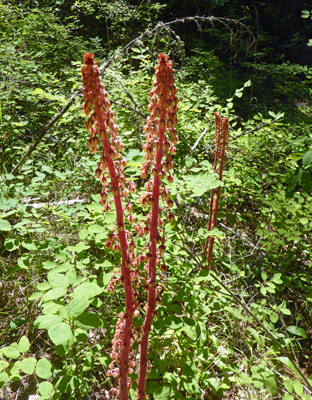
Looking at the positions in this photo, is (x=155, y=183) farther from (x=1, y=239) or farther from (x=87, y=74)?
(x=1, y=239)

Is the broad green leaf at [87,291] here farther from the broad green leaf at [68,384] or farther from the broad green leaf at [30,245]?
the broad green leaf at [30,245]

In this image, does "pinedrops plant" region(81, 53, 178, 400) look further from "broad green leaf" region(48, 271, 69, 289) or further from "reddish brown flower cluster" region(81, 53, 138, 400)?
"broad green leaf" region(48, 271, 69, 289)

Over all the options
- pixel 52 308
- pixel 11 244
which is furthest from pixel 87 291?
pixel 11 244

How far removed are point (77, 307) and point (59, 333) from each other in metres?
0.14

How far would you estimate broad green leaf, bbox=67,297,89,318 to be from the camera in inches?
52.5

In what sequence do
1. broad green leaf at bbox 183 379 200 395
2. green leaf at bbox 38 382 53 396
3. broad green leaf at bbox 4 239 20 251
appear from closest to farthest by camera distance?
green leaf at bbox 38 382 53 396
broad green leaf at bbox 183 379 200 395
broad green leaf at bbox 4 239 20 251

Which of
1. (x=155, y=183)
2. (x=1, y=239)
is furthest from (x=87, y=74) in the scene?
(x=1, y=239)

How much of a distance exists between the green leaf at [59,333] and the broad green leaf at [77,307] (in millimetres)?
63

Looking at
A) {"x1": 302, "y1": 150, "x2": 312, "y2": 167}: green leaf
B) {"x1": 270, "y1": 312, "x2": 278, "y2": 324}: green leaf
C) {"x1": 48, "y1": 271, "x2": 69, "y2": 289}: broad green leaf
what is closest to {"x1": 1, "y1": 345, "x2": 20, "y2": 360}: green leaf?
{"x1": 48, "y1": 271, "x2": 69, "y2": 289}: broad green leaf

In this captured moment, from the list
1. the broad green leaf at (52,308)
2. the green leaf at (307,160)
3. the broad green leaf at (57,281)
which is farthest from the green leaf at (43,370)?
the green leaf at (307,160)

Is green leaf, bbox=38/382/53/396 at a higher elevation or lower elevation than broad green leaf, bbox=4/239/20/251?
lower

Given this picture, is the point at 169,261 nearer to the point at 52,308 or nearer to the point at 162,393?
the point at 162,393

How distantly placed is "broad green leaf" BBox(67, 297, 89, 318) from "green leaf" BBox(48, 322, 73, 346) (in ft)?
0.21

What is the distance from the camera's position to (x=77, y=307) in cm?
135
